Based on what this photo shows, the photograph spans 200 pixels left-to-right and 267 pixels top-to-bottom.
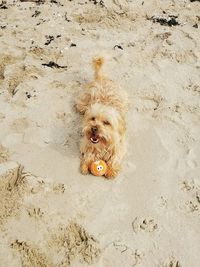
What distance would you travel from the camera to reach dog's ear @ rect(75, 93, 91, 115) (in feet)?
18.5

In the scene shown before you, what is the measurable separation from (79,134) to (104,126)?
885 millimetres

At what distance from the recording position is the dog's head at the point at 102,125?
4684 mm

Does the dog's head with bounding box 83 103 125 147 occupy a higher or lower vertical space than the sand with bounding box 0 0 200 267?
higher

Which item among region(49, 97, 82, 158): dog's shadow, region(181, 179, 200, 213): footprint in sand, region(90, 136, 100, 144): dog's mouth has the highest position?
region(90, 136, 100, 144): dog's mouth

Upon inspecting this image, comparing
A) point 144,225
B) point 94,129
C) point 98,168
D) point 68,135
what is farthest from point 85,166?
point 144,225

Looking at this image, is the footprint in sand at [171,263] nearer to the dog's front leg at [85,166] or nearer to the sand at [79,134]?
the sand at [79,134]

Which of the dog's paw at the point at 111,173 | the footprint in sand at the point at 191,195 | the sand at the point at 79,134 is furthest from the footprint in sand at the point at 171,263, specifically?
the dog's paw at the point at 111,173

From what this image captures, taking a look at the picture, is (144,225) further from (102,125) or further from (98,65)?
(98,65)

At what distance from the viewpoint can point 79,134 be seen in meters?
5.53

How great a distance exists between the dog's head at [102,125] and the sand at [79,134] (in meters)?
0.48

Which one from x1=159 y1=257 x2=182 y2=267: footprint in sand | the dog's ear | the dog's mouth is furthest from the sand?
the dog's mouth

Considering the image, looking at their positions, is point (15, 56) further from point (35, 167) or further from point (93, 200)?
point (93, 200)

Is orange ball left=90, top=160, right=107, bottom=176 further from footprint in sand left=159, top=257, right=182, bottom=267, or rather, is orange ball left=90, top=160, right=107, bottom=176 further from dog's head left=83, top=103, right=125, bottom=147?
footprint in sand left=159, top=257, right=182, bottom=267

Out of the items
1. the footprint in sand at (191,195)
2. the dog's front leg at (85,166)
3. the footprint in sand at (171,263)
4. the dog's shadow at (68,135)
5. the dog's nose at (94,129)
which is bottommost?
the dog's shadow at (68,135)
